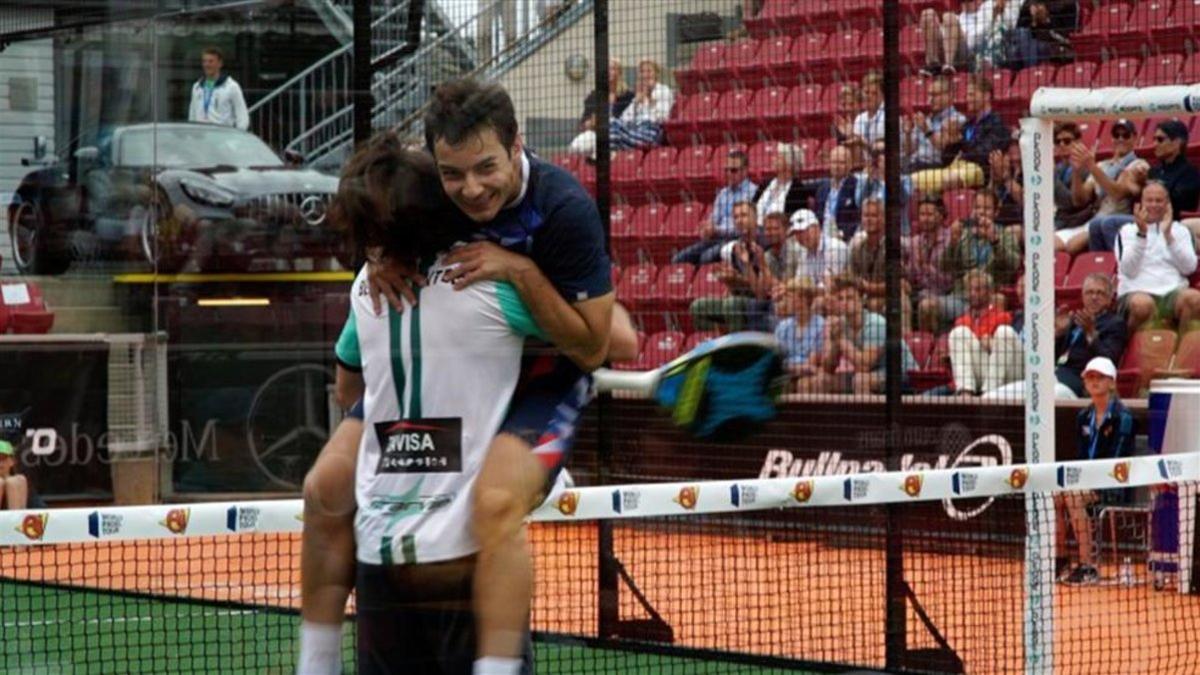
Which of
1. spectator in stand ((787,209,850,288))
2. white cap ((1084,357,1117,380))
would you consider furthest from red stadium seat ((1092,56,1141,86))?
spectator in stand ((787,209,850,288))

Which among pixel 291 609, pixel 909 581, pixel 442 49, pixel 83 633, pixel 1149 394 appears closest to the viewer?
pixel 442 49

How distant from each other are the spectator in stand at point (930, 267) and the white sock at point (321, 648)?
4.12 m

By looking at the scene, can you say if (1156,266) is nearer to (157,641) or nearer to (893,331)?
(893,331)

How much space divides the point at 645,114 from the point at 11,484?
271 cm

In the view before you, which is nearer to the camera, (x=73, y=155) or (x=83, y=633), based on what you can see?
(x=73, y=155)

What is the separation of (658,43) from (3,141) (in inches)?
93.9

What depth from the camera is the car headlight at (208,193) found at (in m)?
5.36

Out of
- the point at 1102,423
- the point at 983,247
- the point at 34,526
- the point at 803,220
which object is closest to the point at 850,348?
the point at 803,220

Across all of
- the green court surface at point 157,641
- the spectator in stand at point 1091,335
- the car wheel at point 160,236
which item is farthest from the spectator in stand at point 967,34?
the car wheel at point 160,236

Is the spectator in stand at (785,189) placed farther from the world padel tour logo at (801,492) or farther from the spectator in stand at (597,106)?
the world padel tour logo at (801,492)

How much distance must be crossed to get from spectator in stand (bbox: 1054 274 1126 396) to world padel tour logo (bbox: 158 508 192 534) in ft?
15.6

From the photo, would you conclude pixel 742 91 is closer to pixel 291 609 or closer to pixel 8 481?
pixel 291 609

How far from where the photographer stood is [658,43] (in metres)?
7.49

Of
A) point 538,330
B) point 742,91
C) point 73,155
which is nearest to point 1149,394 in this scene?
point 742,91
